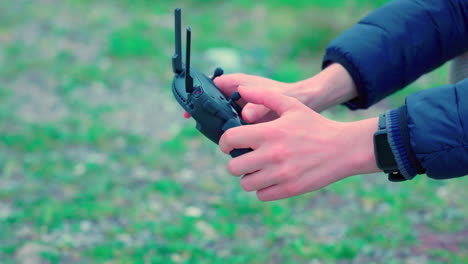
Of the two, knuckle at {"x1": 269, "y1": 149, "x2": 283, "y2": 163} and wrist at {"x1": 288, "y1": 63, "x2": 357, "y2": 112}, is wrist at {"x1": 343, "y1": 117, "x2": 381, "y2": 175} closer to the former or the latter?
knuckle at {"x1": 269, "y1": 149, "x2": 283, "y2": 163}

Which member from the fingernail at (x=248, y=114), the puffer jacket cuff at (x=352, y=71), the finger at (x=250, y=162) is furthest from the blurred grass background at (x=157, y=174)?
the finger at (x=250, y=162)

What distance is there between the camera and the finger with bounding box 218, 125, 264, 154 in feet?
3.95

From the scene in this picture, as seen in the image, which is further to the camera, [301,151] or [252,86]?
[252,86]

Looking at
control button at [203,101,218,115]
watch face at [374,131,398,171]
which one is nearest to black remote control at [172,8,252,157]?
control button at [203,101,218,115]

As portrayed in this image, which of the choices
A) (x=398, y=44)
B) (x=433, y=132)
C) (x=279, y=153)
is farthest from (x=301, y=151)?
(x=398, y=44)

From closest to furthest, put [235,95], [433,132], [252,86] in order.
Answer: [433,132]
[235,95]
[252,86]

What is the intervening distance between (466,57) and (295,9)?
Result: 2.68 m

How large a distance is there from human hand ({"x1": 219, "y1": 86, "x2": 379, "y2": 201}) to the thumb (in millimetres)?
26

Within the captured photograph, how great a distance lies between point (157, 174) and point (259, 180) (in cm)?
150

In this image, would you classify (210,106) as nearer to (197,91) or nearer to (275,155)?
(197,91)

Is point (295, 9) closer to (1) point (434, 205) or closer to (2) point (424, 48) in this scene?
(1) point (434, 205)

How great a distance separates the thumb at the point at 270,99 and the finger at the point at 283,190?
0.15 meters

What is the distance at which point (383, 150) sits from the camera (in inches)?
46.3

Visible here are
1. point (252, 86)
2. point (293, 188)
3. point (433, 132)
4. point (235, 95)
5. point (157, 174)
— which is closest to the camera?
point (433, 132)
